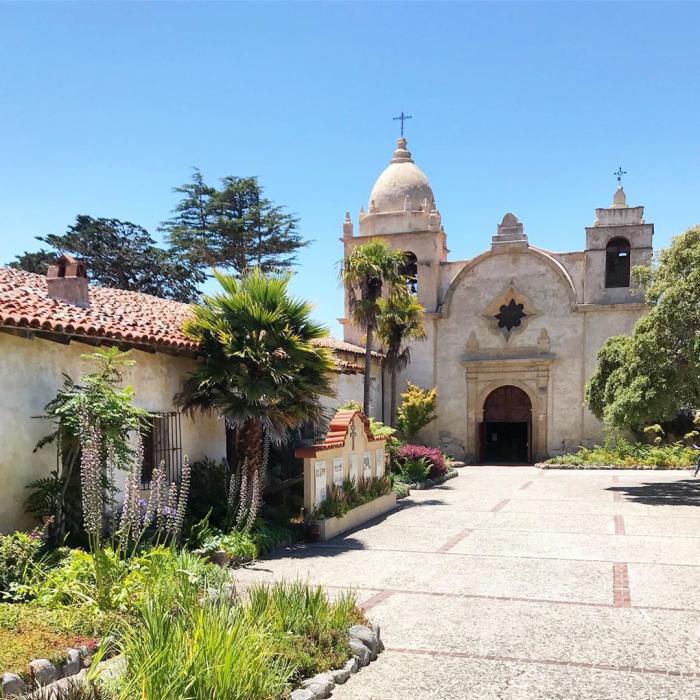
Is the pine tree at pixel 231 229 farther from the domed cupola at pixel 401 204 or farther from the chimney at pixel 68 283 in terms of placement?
the chimney at pixel 68 283

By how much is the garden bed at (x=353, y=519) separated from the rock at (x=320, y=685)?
6.70m

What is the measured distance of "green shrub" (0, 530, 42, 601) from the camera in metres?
7.19

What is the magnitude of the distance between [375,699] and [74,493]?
17.3 ft

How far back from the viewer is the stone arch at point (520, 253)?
27.0m

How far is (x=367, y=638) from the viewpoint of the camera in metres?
6.50

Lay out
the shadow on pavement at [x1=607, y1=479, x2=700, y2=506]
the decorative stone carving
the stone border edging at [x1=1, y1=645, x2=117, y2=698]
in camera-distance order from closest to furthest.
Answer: the stone border edging at [x1=1, y1=645, x2=117, y2=698]
the shadow on pavement at [x1=607, y1=479, x2=700, y2=506]
the decorative stone carving

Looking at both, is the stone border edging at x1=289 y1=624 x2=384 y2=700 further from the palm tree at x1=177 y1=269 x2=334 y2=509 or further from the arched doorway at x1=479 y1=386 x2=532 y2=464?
the arched doorway at x1=479 y1=386 x2=532 y2=464

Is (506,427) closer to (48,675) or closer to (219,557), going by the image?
(219,557)

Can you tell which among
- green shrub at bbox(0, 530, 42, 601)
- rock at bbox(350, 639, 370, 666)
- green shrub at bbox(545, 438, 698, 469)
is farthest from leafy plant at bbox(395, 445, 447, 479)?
rock at bbox(350, 639, 370, 666)

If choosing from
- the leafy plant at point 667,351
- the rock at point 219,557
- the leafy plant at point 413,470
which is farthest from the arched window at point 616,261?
the rock at point 219,557

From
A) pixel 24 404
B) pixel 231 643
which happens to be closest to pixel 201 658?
pixel 231 643

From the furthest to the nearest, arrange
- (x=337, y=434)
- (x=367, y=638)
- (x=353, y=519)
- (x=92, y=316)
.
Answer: (x=353, y=519)
(x=337, y=434)
(x=92, y=316)
(x=367, y=638)

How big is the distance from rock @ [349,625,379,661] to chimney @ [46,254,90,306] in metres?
7.73

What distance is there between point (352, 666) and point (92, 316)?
7.22m
